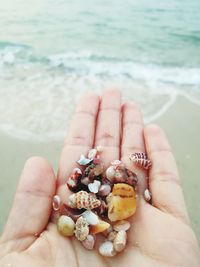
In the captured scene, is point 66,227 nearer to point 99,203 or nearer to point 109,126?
point 99,203

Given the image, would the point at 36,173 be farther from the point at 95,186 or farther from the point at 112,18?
the point at 112,18

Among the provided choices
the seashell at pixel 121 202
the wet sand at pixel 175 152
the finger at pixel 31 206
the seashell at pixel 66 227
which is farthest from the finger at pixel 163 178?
the wet sand at pixel 175 152

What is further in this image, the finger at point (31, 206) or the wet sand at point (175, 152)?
the wet sand at point (175, 152)

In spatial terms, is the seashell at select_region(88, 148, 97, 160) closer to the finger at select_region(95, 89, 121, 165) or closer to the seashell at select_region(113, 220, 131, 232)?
the finger at select_region(95, 89, 121, 165)

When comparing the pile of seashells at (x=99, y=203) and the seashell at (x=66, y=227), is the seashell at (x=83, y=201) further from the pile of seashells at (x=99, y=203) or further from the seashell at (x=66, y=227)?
the seashell at (x=66, y=227)

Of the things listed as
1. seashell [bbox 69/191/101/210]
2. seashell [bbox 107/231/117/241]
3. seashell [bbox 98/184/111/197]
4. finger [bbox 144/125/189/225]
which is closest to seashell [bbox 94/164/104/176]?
seashell [bbox 98/184/111/197]

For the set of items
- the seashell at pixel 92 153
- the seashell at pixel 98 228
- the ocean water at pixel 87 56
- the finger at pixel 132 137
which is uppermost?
the ocean water at pixel 87 56

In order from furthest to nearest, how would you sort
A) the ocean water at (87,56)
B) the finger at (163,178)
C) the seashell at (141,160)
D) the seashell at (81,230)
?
the ocean water at (87,56) → the seashell at (141,160) → the finger at (163,178) → the seashell at (81,230)
